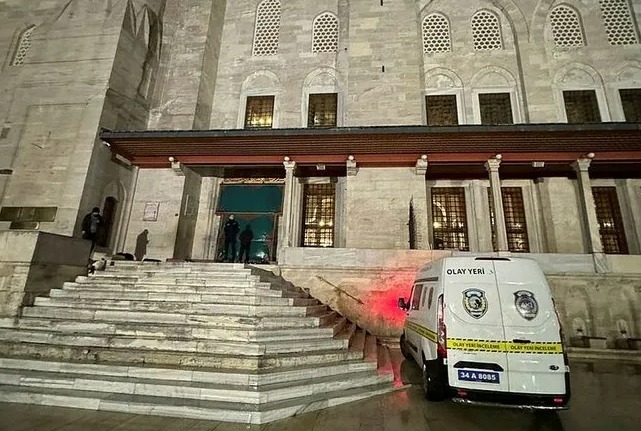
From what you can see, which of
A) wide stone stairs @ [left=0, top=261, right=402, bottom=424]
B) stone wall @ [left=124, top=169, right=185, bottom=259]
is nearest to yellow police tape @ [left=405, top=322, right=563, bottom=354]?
wide stone stairs @ [left=0, top=261, right=402, bottom=424]

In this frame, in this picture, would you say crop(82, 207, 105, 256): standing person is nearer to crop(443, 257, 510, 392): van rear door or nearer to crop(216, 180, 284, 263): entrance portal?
crop(216, 180, 284, 263): entrance portal

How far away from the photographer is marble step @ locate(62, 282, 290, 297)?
635cm

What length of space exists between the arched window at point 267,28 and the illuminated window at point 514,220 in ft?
41.4

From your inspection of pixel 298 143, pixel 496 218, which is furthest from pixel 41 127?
pixel 496 218

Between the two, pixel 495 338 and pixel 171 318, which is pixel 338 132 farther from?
pixel 495 338

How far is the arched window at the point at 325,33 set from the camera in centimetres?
1488

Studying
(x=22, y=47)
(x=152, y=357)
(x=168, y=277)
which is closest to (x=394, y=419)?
(x=152, y=357)

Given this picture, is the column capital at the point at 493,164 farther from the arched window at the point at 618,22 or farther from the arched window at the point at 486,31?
the arched window at the point at 618,22

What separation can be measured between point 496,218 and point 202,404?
9913 millimetres

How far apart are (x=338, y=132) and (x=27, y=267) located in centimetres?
836

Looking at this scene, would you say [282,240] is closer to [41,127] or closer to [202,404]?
[202,404]

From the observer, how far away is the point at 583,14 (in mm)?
13516

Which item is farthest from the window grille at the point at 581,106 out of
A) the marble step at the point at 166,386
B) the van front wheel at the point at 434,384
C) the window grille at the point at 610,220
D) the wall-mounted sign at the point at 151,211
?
the wall-mounted sign at the point at 151,211

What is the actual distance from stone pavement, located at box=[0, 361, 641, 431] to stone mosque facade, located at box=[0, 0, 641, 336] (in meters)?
4.92
